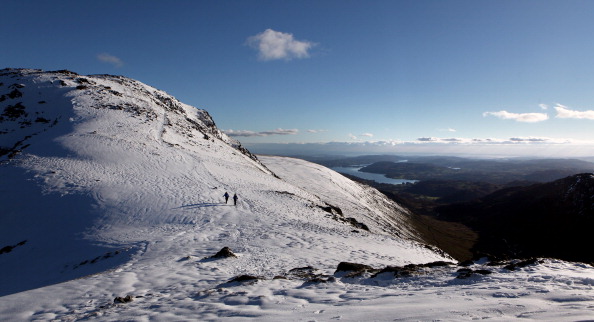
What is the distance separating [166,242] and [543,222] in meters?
106

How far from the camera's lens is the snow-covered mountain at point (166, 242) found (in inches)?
305

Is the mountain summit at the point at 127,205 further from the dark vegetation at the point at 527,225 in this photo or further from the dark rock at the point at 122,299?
the dark vegetation at the point at 527,225

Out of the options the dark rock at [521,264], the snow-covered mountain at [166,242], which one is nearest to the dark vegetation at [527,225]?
the dark rock at [521,264]

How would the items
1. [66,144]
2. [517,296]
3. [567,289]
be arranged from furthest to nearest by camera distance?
[66,144], [567,289], [517,296]

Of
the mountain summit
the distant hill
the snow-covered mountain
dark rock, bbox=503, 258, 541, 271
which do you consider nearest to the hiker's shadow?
the mountain summit

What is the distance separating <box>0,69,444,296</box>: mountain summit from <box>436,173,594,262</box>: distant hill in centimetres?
4991

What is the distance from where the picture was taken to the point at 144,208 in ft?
70.4

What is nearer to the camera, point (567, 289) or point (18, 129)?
point (567, 289)

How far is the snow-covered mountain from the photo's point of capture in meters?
7.73

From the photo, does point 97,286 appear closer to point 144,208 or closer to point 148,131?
point 144,208

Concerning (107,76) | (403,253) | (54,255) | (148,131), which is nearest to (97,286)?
(54,255)

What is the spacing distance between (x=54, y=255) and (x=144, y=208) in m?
6.55

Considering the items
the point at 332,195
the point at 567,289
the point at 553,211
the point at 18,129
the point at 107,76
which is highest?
the point at 107,76

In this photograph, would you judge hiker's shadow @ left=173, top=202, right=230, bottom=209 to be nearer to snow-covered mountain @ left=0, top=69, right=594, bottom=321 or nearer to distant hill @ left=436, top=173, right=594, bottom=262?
snow-covered mountain @ left=0, top=69, right=594, bottom=321
